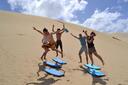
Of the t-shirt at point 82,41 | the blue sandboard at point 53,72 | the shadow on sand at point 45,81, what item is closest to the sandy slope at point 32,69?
the shadow on sand at point 45,81

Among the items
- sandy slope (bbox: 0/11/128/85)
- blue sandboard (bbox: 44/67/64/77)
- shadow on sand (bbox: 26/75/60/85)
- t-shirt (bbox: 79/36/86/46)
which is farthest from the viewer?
t-shirt (bbox: 79/36/86/46)

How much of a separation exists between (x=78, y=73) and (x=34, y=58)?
2.75 m

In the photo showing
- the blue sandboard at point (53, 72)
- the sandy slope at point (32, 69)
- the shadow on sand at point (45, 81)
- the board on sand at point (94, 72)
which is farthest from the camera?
the board on sand at point (94, 72)

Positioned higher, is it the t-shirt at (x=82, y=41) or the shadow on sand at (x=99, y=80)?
the t-shirt at (x=82, y=41)

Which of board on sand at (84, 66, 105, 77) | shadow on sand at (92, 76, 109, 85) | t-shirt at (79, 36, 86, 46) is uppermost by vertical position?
t-shirt at (79, 36, 86, 46)

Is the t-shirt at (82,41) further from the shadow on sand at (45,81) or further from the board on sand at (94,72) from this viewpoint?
the shadow on sand at (45,81)

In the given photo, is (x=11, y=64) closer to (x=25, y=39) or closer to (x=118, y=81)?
(x=118, y=81)

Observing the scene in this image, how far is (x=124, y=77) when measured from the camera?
13023 millimetres

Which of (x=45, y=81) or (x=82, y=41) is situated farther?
(x=82, y=41)

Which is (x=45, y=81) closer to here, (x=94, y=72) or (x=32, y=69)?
(x=32, y=69)

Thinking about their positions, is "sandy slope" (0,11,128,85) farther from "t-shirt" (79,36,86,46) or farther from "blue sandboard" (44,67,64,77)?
"t-shirt" (79,36,86,46)

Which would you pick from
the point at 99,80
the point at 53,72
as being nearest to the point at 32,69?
the point at 53,72

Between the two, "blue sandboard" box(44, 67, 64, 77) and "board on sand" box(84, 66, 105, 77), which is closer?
"blue sandboard" box(44, 67, 64, 77)

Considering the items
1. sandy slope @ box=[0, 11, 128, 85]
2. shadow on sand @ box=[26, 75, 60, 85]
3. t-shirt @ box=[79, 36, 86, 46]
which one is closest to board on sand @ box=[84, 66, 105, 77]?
sandy slope @ box=[0, 11, 128, 85]
